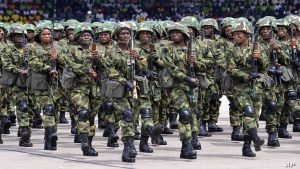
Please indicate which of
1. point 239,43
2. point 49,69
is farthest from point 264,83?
point 49,69

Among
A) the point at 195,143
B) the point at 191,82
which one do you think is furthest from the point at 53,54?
the point at 195,143

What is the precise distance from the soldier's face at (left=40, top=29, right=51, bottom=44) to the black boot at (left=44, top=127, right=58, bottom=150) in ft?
4.75

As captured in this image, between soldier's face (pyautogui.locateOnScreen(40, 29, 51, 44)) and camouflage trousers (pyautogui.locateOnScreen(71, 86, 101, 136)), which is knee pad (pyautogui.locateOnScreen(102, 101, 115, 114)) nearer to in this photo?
camouflage trousers (pyautogui.locateOnScreen(71, 86, 101, 136))

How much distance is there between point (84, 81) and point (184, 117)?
1.81m

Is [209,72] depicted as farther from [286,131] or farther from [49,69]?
[49,69]

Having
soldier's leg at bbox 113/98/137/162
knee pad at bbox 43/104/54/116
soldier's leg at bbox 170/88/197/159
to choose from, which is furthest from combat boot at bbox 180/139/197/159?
knee pad at bbox 43/104/54/116

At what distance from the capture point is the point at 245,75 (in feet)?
46.6

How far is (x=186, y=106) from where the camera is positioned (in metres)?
13.9

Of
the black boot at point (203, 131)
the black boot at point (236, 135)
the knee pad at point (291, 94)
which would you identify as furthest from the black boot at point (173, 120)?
the knee pad at point (291, 94)

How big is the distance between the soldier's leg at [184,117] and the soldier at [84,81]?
136 cm

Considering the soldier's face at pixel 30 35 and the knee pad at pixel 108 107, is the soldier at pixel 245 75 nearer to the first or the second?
the knee pad at pixel 108 107

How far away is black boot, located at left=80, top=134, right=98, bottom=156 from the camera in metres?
14.3

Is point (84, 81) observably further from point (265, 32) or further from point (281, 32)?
point (281, 32)

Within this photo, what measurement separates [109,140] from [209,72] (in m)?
2.63
